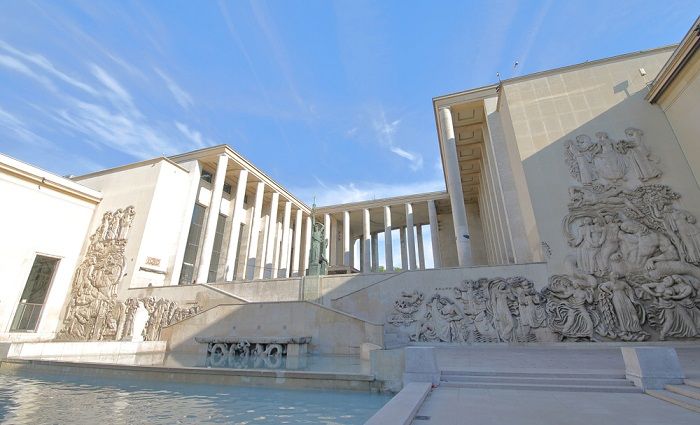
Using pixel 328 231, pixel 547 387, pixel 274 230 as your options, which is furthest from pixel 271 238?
pixel 547 387

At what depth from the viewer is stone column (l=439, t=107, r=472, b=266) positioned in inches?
621

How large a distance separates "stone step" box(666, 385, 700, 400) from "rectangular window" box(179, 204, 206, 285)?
73.7ft

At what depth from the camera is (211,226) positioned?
2039cm

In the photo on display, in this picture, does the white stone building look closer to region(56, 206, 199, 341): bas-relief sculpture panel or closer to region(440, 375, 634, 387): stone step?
region(56, 206, 199, 341): bas-relief sculpture panel

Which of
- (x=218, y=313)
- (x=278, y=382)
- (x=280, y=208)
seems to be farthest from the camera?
(x=280, y=208)

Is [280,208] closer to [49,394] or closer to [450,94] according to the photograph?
[450,94]

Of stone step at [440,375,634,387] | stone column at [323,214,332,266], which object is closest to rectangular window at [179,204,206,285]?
stone column at [323,214,332,266]

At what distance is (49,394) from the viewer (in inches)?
209

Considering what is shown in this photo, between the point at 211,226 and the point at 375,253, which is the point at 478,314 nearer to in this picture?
the point at 211,226

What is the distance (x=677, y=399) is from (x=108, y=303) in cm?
2151

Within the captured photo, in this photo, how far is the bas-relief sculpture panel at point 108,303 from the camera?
1530cm

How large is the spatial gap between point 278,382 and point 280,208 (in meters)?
25.3

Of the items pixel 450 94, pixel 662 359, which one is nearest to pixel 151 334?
pixel 662 359

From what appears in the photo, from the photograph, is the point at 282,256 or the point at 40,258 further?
the point at 282,256
